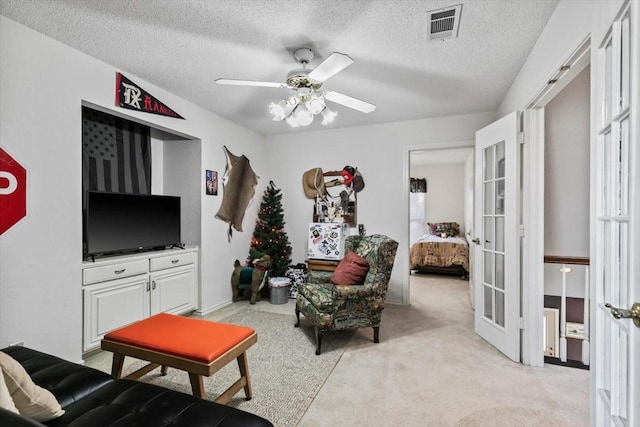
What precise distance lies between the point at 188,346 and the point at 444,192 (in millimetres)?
7296

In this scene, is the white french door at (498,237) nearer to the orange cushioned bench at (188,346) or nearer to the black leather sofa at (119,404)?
the orange cushioned bench at (188,346)

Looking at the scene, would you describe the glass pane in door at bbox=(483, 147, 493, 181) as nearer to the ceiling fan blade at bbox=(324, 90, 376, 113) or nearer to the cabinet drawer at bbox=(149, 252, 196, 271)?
the ceiling fan blade at bbox=(324, 90, 376, 113)

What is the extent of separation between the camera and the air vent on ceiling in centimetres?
185

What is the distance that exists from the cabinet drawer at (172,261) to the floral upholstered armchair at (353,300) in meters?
1.46

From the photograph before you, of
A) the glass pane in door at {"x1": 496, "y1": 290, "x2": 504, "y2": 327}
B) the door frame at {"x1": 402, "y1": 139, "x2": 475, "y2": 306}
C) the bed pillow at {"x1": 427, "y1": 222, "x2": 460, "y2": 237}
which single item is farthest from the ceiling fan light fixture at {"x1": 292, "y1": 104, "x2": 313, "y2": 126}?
the bed pillow at {"x1": 427, "y1": 222, "x2": 460, "y2": 237}

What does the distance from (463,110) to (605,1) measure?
112 inches

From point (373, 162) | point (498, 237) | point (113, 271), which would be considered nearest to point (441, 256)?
point (373, 162)

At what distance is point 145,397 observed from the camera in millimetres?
1265

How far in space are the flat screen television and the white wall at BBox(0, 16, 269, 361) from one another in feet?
0.82

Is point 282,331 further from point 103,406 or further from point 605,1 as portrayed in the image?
point 605,1

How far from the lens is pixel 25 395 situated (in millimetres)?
1036

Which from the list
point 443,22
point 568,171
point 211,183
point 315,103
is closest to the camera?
point 443,22

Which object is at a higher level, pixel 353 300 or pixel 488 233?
pixel 488 233

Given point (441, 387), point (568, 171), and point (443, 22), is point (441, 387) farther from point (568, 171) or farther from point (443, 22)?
point (443, 22)
